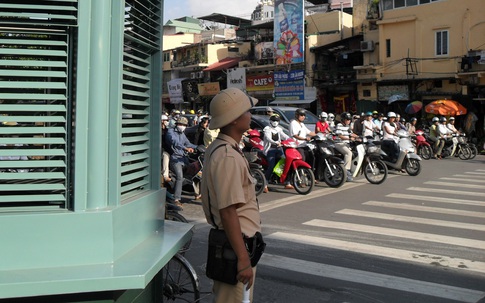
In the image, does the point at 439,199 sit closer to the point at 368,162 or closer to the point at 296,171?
the point at 368,162

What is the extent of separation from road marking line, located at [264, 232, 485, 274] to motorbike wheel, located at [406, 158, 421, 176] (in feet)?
23.8

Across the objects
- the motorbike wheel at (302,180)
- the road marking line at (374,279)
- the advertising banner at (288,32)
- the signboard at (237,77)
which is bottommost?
the road marking line at (374,279)

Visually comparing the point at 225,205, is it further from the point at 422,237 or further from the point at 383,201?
the point at 383,201

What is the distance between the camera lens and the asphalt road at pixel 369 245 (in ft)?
17.2

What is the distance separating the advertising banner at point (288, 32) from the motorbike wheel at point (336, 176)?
2188 cm

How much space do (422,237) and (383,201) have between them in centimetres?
290

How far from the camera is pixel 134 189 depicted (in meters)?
3.05

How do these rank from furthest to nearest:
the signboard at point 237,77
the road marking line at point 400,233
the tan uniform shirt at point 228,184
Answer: the signboard at point 237,77 < the road marking line at point 400,233 < the tan uniform shirt at point 228,184

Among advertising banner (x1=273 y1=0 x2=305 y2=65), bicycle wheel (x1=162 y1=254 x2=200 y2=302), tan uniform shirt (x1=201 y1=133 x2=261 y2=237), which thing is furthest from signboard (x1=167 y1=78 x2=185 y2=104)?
tan uniform shirt (x1=201 y1=133 x2=261 y2=237)

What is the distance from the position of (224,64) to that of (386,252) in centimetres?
3508

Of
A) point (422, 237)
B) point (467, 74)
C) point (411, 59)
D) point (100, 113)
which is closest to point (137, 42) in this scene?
point (100, 113)

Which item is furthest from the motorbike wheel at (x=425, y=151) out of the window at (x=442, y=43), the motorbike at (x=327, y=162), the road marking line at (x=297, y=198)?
the window at (x=442, y=43)

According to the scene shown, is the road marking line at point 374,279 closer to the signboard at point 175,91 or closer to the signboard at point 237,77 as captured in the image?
the signboard at point 237,77

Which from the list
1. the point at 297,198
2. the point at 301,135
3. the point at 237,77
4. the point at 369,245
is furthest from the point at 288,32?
the point at 369,245
